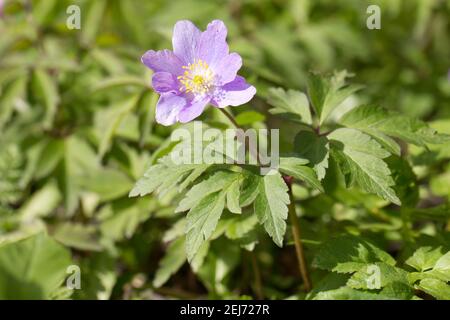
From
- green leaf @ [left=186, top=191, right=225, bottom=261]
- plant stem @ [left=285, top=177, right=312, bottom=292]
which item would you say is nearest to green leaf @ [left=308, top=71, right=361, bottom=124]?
plant stem @ [left=285, top=177, right=312, bottom=292]

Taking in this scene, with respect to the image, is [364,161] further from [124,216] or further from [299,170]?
[124,216]

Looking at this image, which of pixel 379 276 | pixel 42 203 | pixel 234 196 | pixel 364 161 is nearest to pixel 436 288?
pixel 379 276

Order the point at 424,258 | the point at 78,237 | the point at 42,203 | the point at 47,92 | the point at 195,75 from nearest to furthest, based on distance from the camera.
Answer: the point at 195,75 → the point at 424,258 → the point at 78,237 → the point at 47,92 → the point at 42,203

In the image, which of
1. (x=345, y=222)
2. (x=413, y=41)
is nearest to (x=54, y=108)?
(x=345, y=222)

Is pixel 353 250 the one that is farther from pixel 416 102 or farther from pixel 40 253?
pixel 416 102

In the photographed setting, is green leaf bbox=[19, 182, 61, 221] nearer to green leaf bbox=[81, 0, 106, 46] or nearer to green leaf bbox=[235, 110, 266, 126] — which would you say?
green leaf bbox=[81, 0, 106, 46]
